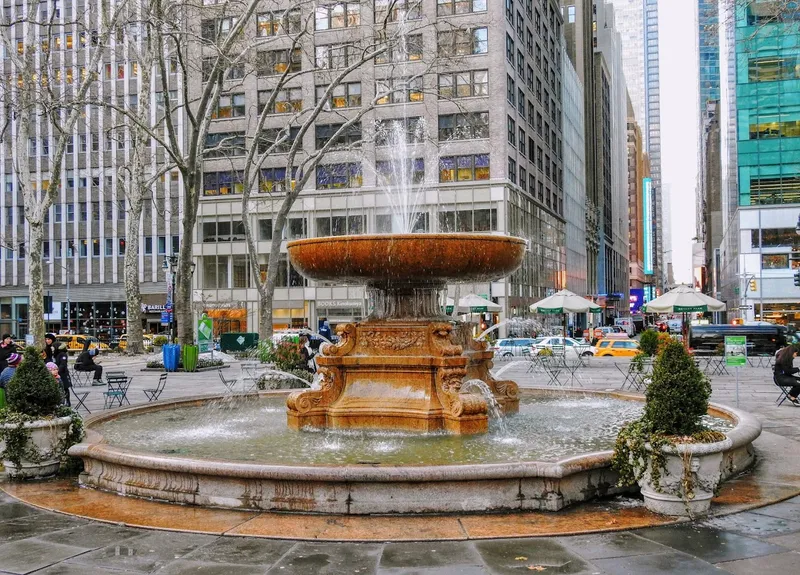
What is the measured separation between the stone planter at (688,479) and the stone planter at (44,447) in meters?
6.59

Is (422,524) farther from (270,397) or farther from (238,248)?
(238,248)

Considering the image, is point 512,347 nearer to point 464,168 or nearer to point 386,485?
point 464,168

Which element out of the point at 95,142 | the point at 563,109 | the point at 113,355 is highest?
the point at 563,109

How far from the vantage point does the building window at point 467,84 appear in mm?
51562

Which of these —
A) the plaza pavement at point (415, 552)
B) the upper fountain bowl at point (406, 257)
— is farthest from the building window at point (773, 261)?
the plaza pavement at point (415, 552)

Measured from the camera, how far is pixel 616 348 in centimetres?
3681

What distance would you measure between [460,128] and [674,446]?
46.1m

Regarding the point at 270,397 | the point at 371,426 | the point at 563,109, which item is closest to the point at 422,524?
the point at 371,426

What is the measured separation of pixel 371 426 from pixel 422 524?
3955 mm

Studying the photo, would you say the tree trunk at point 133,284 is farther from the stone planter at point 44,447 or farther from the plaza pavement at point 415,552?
the plaza pavement at point 415,552

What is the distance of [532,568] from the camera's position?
5715 millimetres

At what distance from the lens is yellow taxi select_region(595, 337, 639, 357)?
3641cm

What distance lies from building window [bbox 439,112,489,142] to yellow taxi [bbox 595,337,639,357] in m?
19.6

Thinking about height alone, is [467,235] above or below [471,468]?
above
